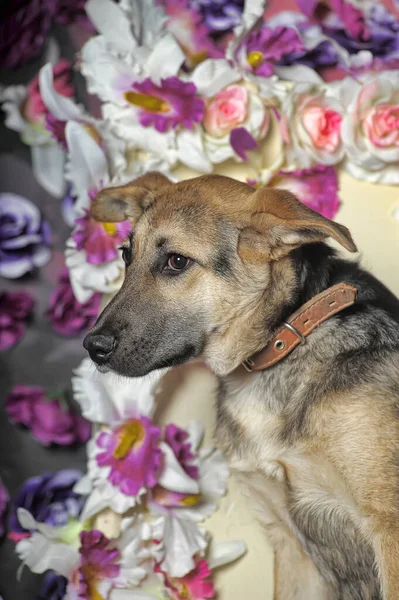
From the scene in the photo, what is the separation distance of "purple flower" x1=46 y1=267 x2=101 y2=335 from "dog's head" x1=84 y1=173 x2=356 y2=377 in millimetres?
803

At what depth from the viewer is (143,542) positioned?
280 cm

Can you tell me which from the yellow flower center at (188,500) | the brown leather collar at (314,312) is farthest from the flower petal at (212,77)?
the yellow flower center at (188,500)

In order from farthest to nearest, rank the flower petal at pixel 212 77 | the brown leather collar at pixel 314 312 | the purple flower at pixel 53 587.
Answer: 1. the purple flower at pixel 53 587
2. the flower petal at pixel 212 77
3. the brown leather collar at pixel 314 312

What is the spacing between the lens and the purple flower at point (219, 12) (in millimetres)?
2895

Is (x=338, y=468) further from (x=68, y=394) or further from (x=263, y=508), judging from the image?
(x=68, y=394)

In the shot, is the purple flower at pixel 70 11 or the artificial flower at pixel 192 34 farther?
the purple flower at pixel 70 11

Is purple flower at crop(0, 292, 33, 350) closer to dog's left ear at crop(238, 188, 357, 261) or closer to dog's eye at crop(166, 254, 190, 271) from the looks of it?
dog's eye at crop(166, 254, 190, 271)

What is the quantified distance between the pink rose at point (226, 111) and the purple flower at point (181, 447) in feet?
3.83

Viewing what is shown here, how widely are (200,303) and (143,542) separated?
1166mm

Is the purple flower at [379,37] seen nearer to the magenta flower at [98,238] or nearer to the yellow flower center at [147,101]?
the yellow flower center at [147,101]

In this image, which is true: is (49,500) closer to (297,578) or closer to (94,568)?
(94,568)

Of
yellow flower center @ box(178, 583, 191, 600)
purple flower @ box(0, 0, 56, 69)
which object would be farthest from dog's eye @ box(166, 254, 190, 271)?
purple flower @ box(0, 0, 56, 69)

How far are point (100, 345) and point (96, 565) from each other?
1144 mm

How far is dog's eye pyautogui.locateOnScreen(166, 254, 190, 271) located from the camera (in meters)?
2.13
